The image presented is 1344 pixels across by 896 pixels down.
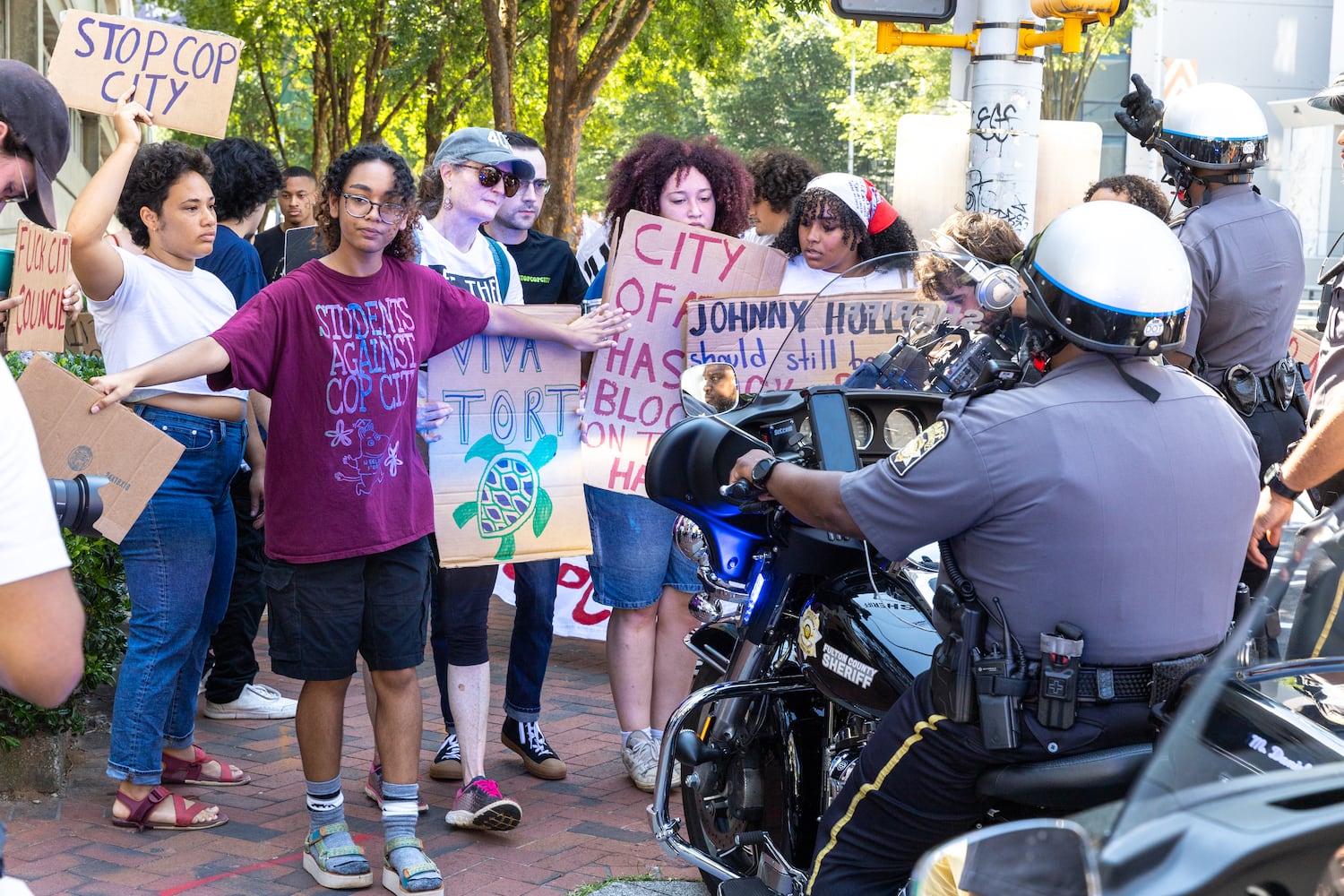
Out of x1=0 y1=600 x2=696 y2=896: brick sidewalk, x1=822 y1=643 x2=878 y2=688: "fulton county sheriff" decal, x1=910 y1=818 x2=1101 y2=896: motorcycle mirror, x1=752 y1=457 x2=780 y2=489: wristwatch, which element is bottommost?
x1=0 y1=600 x2=696 y2=896: brick sidewalk

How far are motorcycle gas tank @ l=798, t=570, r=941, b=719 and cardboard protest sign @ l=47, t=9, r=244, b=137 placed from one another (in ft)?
8.66

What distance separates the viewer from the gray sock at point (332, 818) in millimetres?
4031

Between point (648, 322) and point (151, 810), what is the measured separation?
2203 millimetres

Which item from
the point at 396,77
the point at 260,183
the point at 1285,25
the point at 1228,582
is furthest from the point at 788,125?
the point at 1228,582

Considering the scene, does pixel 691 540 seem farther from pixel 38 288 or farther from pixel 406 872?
pixel 38 288

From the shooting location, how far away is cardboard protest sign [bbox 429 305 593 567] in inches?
178

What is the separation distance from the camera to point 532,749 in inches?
199

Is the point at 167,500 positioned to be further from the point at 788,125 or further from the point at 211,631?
the point at 788,125

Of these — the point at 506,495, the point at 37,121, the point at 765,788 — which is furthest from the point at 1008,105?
the point at 37,121

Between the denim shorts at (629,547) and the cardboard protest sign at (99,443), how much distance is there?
1475 millimetres

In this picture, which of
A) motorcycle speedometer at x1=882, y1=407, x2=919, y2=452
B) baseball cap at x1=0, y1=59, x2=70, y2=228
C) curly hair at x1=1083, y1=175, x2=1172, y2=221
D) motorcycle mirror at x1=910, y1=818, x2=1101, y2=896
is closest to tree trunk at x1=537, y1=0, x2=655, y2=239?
curly hair at x1=1083, y1=175, x2=1172, y2=221

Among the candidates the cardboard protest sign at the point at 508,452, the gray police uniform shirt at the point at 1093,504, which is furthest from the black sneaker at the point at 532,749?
the gray police uniform shirt at the point at 1093,504

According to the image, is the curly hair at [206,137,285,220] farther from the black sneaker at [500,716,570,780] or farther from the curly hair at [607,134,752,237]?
the black sneaker at [500,716,570,780]

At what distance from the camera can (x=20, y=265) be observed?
12.9 feet
